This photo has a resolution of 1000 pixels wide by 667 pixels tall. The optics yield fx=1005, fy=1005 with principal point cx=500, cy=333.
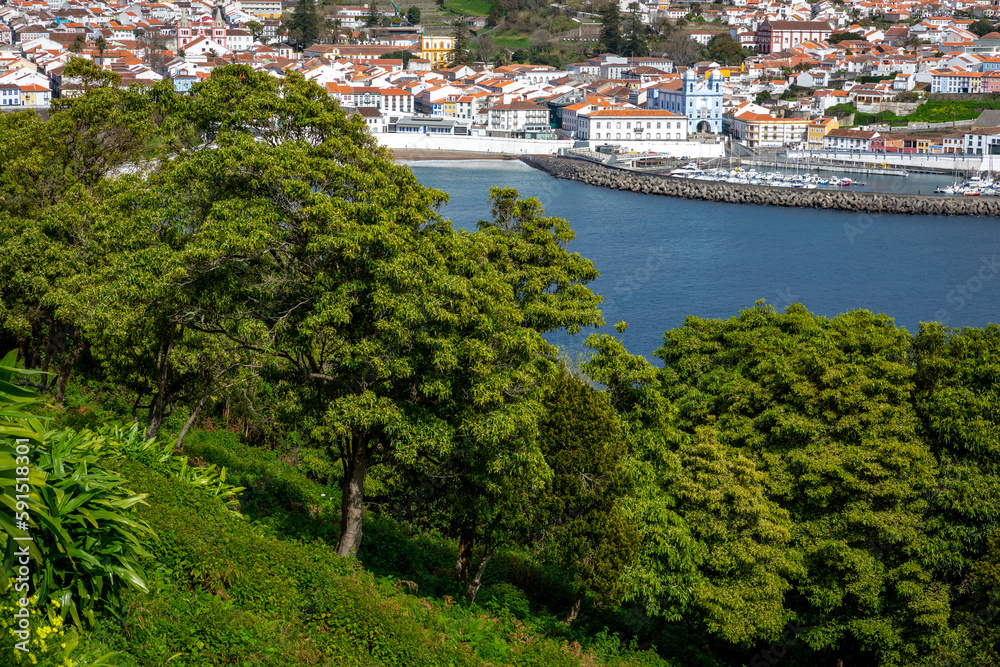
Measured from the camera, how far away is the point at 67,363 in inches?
275

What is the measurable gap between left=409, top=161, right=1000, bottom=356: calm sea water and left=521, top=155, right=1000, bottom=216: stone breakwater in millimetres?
616

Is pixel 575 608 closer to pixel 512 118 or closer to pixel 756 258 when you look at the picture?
pixel 756 258

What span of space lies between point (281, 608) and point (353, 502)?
1.07 metres

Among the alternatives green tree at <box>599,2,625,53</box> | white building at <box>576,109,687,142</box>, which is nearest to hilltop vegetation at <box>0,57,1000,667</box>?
white building at <box>576,109,687,142</box>

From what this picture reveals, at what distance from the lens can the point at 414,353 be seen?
15.2ft

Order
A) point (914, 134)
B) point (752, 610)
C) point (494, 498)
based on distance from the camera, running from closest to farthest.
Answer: point (494, 498), point (752, 610), point (914, 134)

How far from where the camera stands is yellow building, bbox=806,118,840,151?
40.8 meters

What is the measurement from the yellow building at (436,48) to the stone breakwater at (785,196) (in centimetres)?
2468

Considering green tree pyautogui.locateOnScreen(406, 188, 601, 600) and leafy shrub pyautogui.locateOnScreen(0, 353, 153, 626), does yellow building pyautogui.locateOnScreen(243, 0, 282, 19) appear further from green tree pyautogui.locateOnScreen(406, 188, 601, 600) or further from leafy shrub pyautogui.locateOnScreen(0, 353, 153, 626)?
leafy shrub pyautogui.locateOnScreen(0, 353, 153, 626)

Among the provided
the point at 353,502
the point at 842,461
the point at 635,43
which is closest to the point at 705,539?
the point at 842,461

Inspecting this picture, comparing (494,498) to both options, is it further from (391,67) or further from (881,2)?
(881,2)

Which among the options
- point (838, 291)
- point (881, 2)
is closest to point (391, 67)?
point (838, 291)

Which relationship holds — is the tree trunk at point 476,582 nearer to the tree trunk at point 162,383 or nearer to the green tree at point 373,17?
the tree trunk at point 162,383

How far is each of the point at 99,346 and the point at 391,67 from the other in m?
46.2
